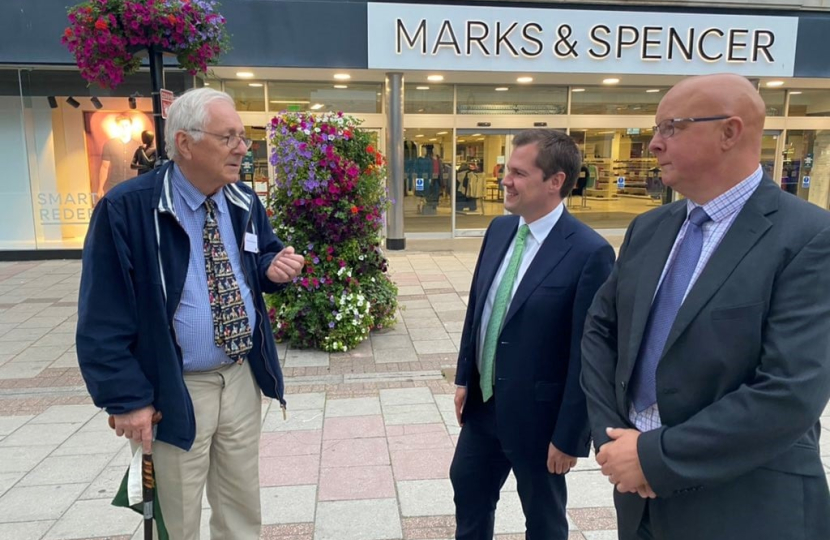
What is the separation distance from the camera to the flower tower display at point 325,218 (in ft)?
17.5

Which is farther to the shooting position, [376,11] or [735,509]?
[376,11]

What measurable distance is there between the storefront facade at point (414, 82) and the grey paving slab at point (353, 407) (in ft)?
22.3

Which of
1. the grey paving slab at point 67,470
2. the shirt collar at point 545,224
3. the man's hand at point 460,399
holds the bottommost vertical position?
the grey paving slab at point 67,470

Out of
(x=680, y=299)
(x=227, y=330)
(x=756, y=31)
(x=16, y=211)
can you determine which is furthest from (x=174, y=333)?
(x=756, y=31)

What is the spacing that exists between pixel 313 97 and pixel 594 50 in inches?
214

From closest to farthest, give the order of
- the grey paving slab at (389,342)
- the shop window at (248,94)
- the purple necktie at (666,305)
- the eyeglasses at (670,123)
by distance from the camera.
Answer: the eyeglasses at (670,123) < the purple necktie at (666,305) < the grey paving slab at (389,342) < the shop window at (248,94)

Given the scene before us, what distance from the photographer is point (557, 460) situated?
2.04 metres

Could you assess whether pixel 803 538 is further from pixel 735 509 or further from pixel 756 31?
pixel 756 31

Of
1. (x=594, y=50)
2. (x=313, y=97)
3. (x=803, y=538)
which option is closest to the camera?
(x=803, y=538)

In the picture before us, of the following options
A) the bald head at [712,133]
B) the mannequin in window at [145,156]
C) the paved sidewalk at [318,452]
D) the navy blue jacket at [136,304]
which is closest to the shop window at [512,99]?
the mannequin in window at [145,156]

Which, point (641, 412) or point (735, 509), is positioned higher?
point (641, 412)

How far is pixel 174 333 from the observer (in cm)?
202

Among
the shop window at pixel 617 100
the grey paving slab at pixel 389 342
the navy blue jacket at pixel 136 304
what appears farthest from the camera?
the shop window at pixel 617 100

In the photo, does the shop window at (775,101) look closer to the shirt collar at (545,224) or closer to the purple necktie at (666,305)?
the shirt collar at (545,224)
